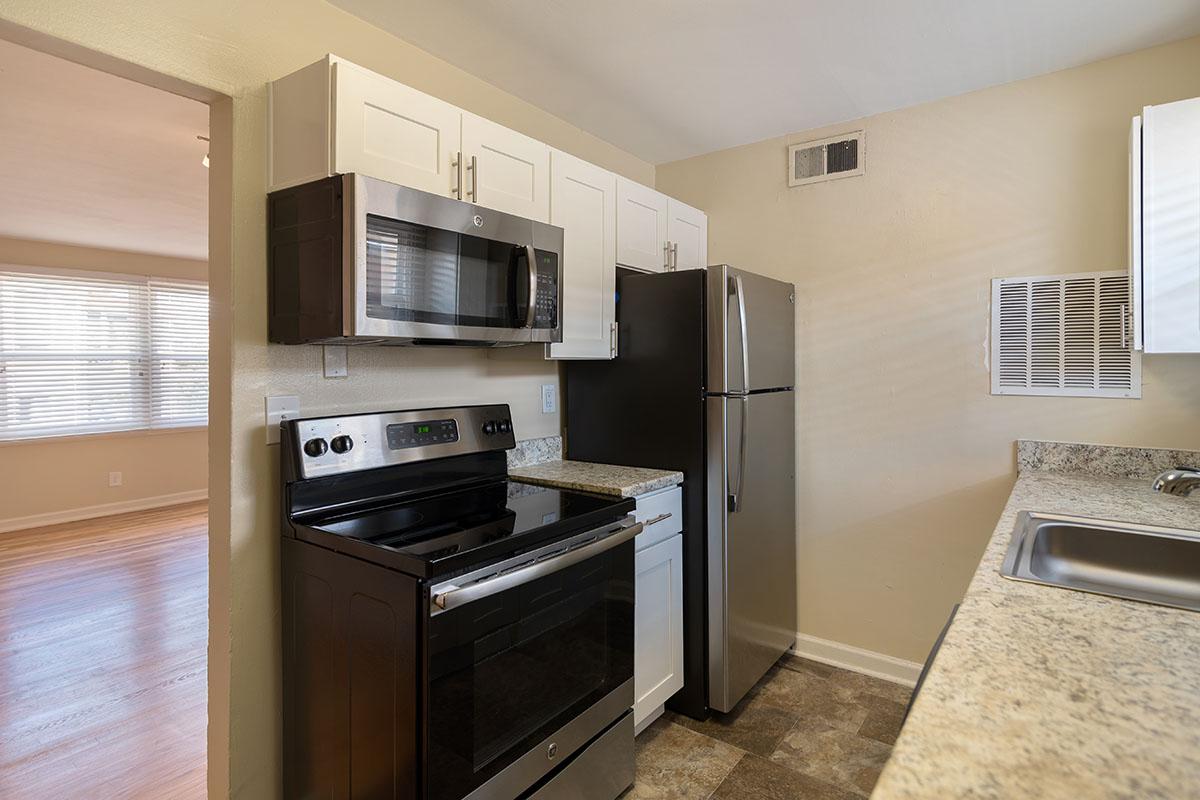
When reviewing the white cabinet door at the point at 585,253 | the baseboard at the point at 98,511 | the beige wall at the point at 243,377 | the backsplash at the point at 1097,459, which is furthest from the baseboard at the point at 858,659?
the baseboard at the point at 98,511

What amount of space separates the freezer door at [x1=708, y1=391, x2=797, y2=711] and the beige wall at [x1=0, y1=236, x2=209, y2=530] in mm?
5976

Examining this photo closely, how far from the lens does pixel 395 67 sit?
6.87 feet

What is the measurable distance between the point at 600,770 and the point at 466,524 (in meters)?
0.86

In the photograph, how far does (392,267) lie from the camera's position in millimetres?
1586

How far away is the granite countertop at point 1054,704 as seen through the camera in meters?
0.59

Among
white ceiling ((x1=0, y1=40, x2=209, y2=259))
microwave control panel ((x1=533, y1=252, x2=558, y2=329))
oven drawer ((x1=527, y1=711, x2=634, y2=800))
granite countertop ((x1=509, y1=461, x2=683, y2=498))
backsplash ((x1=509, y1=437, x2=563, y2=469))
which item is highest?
white ceiling ((x1=0, y1=40, x2=209, y2=259))

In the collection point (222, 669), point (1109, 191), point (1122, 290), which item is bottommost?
point (222, 669)

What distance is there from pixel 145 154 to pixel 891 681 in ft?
14.6

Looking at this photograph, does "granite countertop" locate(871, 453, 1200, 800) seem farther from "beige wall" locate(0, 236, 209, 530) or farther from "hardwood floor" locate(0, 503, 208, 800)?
"beige wall" locate(0, 236, 209, 530)

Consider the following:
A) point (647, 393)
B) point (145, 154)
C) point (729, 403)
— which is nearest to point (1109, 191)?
point (729, 403)

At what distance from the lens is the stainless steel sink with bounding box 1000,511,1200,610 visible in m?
1.40

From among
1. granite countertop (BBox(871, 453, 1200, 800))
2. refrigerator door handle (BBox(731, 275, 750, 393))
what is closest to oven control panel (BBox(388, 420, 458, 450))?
refrigerator door handle (BBox(731, 275, 750, 393))

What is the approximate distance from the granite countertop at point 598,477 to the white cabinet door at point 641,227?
835 mm

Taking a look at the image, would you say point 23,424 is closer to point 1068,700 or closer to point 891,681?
point 891,681
